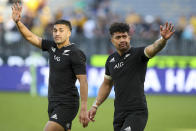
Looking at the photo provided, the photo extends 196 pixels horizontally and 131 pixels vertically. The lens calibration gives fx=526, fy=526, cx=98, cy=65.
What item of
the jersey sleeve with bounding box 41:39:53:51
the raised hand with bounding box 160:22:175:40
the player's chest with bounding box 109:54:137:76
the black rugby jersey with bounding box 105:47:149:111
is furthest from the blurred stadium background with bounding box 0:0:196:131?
the raised hand with bounding box 160:22:175:40

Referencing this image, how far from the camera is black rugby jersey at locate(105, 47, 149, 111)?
7238 millimetres

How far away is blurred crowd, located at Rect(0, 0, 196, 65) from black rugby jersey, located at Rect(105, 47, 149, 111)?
1245 centimetres

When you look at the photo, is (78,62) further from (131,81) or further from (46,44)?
(131,81)

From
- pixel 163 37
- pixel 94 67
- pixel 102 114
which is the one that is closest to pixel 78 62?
pixel 163 37

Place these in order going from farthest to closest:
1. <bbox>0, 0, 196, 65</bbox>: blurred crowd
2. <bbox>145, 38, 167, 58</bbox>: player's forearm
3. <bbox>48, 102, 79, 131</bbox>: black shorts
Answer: <bbox>0, 0, 196, 65</bbox>: blurred crowd, <bbox>48, 102, 79, 131</bbox>: black shorts, <bbox>145, 38, 167, 58</bbox>: player's forearm

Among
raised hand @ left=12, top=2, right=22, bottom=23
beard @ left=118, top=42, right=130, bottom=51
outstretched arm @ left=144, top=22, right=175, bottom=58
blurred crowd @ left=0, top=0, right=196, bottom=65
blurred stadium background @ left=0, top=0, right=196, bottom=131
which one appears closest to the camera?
outstretched arm @ left=144, top=22, right=175, bottom=58

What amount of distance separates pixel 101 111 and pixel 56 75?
8.12 m

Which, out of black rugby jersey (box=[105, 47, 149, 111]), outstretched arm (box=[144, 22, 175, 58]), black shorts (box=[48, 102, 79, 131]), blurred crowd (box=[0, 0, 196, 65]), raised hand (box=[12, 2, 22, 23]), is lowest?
blurred crowd (box=[0, 0, 196, 65])

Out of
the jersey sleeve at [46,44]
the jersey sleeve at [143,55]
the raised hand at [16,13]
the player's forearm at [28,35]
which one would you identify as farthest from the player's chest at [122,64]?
the raised hand at [16,13]

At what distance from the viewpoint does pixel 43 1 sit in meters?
24.2

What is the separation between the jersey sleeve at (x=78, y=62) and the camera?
780 cm

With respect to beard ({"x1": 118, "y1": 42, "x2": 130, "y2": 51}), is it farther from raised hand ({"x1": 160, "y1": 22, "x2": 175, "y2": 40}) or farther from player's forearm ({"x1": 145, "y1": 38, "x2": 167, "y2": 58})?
raised hand ({"x1": 160, "y1": 22, "x2": 175, "y2": 40})

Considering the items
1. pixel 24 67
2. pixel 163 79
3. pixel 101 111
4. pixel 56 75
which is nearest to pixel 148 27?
pixel 163 79

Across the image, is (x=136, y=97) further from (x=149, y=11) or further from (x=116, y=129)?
(x=149, y=11)
